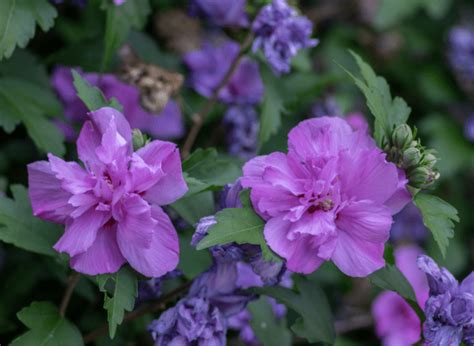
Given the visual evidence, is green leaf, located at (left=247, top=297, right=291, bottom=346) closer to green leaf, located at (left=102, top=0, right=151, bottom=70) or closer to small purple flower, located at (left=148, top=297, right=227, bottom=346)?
small purple flower, located at (left=148, top=297, right=227, bottom=346)

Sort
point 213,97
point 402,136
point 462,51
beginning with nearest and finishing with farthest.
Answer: point 402,136 → point 213,97 → point 462,51

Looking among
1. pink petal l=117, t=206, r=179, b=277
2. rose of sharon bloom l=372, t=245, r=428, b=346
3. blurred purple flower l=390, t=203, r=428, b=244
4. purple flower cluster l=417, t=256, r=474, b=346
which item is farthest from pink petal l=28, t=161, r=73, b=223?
blurred purple flower l=390, t=203, r=428, b=244

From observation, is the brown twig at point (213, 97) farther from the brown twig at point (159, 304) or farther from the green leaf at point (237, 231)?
the green leaf at point (237, 231)

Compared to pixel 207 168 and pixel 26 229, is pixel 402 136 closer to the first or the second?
pixel 207 168

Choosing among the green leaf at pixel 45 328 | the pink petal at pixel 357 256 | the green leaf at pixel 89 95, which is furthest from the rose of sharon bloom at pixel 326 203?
the green leaf at pixel 45 328

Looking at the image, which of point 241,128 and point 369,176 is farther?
point 241,128

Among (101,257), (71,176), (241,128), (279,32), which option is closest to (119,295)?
(101,257)
